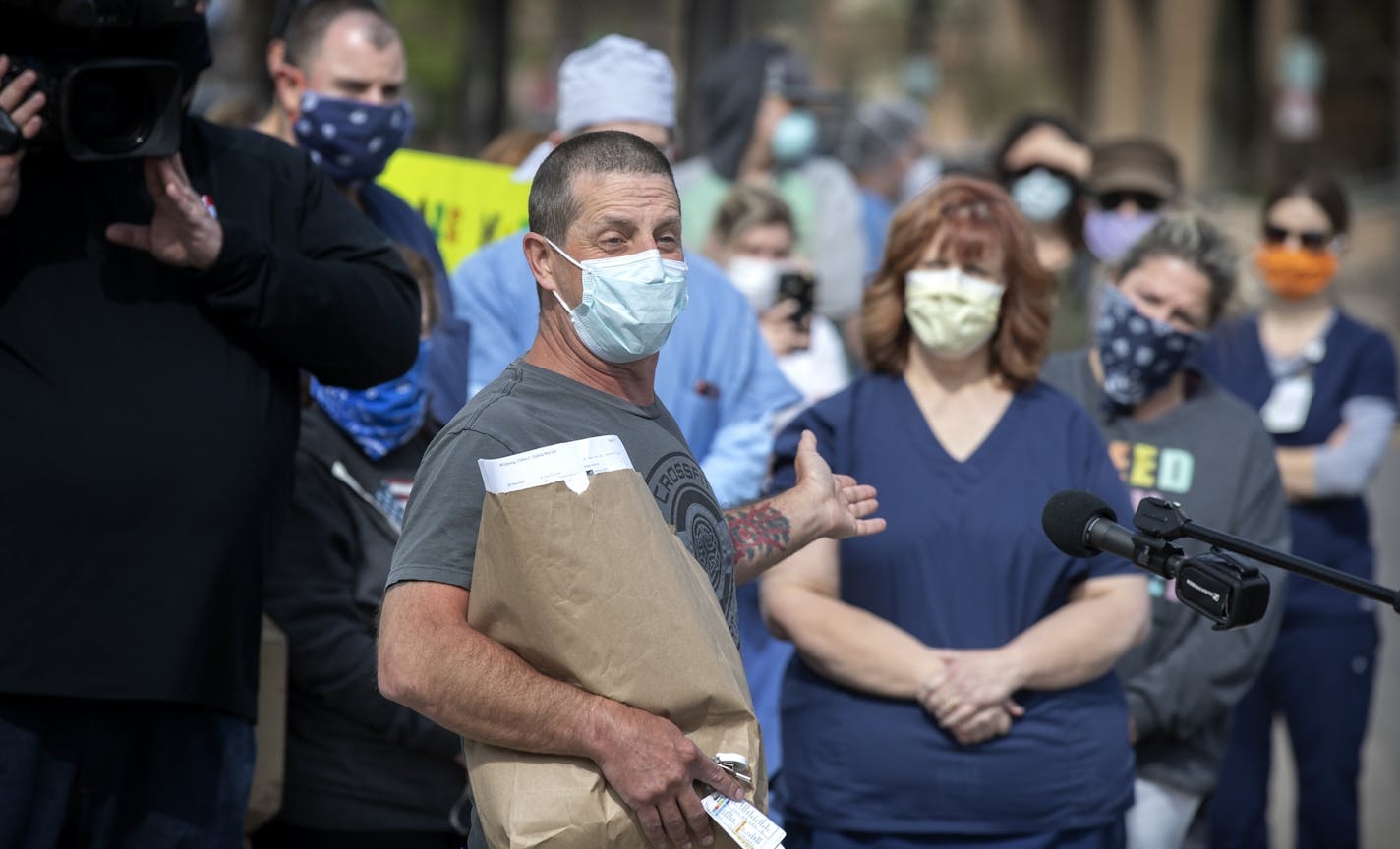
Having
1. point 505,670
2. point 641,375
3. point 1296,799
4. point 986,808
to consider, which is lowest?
point 1296,799

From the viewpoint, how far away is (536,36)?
39.0 m

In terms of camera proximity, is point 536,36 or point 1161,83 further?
point 536,36

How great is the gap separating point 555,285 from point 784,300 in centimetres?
279

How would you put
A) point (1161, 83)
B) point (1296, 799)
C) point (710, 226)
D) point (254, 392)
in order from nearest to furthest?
point (254, 392) → point (1296, 799) → point (710, 226) → point (1161, 83)

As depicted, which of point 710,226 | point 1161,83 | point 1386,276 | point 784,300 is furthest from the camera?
point 1161,83

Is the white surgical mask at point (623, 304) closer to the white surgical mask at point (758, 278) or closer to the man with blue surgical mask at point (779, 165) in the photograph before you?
the white surgical mask at point (758, 278)

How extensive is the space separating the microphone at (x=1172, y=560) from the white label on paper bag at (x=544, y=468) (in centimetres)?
80

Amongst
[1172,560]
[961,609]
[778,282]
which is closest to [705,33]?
[778,282]

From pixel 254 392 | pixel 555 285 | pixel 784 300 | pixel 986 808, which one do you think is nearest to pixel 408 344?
pixel 254 392

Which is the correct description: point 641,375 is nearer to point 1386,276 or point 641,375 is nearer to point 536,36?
point 1386,276

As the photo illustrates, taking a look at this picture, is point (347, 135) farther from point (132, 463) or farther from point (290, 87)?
point (132, 463)

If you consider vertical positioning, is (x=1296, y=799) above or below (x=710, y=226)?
below

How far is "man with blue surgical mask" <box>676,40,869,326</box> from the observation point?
297 inches

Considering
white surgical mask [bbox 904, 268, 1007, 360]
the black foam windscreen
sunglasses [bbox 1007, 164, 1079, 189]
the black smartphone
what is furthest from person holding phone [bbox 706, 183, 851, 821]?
the black foam windscreen
